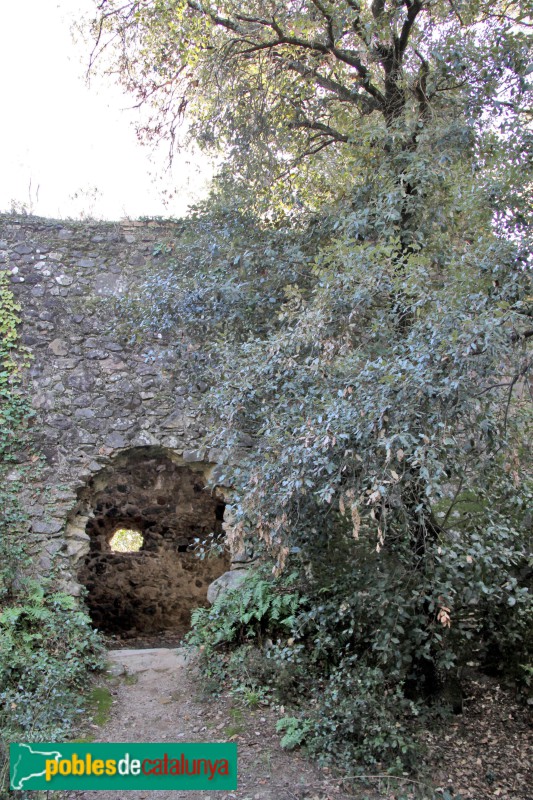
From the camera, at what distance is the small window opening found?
1023 cm

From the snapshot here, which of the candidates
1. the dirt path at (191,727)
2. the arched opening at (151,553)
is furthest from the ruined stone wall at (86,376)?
the arched opening at (151,553)

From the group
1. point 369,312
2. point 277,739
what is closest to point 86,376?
point 369,312

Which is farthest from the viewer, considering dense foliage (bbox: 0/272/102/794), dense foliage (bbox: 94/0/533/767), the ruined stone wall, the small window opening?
the small window opening

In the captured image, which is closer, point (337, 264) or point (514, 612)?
point (337, 264)

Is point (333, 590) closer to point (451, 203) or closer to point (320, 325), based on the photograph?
point (320, 325)

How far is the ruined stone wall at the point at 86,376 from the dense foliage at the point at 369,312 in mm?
905

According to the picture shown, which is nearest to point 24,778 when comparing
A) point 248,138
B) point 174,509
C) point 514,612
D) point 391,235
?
point 514,612

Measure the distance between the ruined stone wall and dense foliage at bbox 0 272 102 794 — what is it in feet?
0.46

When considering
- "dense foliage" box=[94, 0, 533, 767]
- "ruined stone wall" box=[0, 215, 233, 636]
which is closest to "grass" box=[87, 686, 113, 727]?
"ruined stone wall" box=[0, 215, 233, 636]

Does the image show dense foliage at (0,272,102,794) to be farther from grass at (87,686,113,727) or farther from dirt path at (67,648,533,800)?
dirt path at (67,648,533,800)

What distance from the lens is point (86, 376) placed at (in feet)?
21.9

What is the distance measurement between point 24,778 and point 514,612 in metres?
3.36

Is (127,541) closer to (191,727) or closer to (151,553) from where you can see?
(151,553)

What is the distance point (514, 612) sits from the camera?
182 inches
